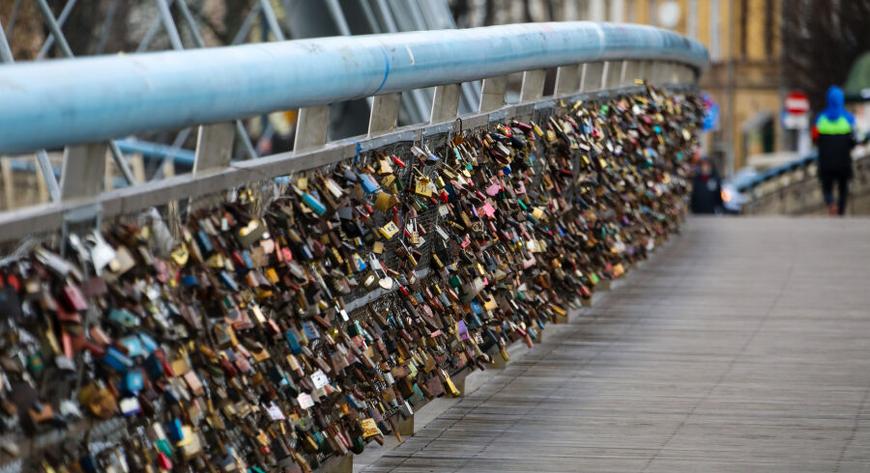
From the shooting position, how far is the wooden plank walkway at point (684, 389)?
282 inches

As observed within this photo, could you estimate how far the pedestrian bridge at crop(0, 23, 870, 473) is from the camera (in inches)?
179

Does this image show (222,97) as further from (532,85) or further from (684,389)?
(532,85)

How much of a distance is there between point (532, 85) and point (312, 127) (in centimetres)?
371

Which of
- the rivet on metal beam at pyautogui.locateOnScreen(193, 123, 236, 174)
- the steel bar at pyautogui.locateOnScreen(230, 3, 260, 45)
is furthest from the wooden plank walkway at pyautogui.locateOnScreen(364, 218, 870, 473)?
the steel bar at pyautogui.locateOnScreen(230, 3, 260, 45)

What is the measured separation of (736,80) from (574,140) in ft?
280

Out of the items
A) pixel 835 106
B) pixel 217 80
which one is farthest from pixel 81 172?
pixel 835 106

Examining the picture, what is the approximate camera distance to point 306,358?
6.00 metres

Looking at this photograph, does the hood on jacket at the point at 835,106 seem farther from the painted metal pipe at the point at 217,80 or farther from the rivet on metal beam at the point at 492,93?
the painted metal pipe at the point at 217,80

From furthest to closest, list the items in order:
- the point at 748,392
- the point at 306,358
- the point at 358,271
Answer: the point at 748,392 < the point at 358,271 < the point at 306,358

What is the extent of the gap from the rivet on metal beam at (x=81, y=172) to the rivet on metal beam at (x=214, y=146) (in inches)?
27.3

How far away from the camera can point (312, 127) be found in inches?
245

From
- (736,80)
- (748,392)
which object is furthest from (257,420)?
(736,80)

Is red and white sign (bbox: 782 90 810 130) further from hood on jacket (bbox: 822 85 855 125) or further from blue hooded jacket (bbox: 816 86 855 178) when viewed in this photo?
blue hooded jacket (bbox: 816 86 855 178)

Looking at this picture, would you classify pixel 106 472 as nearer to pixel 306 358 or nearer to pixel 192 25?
pixel 306 358
